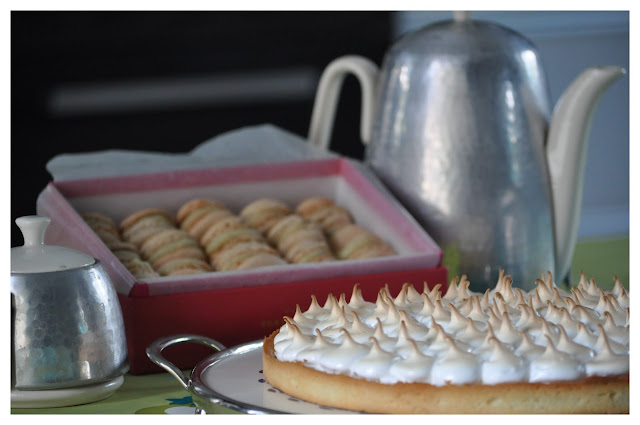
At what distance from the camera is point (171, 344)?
3.10 ft

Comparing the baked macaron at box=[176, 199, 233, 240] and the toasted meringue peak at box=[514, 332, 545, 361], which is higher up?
the toasted meringue peak at box=[514, 332, 545, 361]

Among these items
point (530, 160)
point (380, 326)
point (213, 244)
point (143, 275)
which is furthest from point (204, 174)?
point (380, 326)

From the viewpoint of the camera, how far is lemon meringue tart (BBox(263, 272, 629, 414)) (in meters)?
0.66

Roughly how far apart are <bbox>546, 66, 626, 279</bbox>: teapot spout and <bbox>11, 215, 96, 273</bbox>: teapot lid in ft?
2.18

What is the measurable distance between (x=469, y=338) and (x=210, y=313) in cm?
38

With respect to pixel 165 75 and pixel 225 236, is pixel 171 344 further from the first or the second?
pixel 165 75

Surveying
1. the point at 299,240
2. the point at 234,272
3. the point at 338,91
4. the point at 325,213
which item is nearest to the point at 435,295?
the point at 234,272

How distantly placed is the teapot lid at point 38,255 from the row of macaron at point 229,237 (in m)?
0.21

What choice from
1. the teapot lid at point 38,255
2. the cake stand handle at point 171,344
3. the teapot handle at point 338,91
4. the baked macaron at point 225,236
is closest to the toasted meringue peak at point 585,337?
the cake stand handle at point 171,344

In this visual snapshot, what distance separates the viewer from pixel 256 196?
1384mm

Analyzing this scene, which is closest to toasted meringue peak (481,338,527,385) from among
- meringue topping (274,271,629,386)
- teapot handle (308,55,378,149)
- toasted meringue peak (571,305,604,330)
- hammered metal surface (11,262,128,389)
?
meringue topping (274,271,629,386)

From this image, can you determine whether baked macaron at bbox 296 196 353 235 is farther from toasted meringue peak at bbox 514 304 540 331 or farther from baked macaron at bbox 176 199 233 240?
toasted meringue peak at bbox 514 304 540 331

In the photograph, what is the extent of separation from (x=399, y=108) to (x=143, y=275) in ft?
1.47

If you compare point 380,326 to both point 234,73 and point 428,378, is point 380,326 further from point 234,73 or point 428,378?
point 234,73
